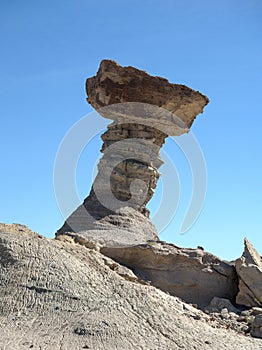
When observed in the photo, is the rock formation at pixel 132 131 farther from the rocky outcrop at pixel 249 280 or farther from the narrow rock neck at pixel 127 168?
the rocky outcrop at pixel 249 280

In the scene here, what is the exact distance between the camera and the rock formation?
1900 centimetres

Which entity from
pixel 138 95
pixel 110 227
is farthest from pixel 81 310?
pixel 138 95

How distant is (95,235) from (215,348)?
784 centimetres

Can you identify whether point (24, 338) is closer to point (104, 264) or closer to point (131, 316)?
point (131, 316)

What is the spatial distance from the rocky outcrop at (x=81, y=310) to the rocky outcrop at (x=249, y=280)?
15.0 ft

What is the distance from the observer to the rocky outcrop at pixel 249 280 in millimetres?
16141

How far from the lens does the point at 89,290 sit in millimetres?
10781

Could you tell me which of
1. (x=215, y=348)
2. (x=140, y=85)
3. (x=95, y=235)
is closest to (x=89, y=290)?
(x=215, y=348)

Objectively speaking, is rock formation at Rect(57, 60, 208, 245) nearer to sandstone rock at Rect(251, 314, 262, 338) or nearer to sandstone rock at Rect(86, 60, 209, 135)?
sandstone rock at Rect(86, 60, 209, 135)

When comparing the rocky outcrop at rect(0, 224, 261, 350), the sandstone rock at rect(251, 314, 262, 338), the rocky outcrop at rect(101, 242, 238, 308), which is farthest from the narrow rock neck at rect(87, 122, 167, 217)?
the sandstone rock at rect(251, 314, 262, 338)

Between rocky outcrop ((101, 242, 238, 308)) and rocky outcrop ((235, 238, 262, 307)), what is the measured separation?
1.84 feet

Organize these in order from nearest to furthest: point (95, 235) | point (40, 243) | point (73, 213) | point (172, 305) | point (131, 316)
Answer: point (131, 316) < point (172, 305) < point (40, 243) < point (95, 235) < point (73, 213)

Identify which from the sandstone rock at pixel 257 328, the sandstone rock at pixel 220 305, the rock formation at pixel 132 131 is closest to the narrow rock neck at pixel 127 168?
the rock formation at pixel 132 131

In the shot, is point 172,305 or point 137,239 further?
point 137,239
